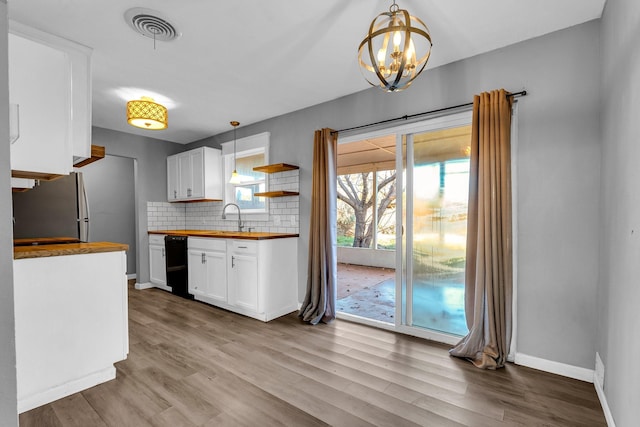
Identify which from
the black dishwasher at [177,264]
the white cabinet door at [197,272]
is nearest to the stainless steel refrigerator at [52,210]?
the black dishwasher at [177,264]

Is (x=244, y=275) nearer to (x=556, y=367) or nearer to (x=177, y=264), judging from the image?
(x=177, y=264)

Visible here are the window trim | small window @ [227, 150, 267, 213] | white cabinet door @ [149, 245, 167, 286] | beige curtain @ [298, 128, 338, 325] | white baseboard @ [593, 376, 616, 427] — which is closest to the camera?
white baseboard @ [593, 376, 616, 427]

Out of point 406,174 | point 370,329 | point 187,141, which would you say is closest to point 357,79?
point 406,174

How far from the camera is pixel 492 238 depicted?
2.31 metres

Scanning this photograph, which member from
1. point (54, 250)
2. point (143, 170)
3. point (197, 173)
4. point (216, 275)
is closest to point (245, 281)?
point (216, 275)

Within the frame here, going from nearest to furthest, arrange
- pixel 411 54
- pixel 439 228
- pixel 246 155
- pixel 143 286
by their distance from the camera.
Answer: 1. pixel 411 54
2. pixel 439 228
3. pixel 246 155
4. pixel 143 286

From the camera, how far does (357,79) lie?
298 cm

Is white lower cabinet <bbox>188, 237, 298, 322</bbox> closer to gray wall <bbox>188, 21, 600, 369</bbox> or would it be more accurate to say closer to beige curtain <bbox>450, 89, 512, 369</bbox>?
beige curtain <bbox>450, 89, 512, 369</bbox>

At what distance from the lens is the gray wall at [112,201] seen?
5.33 m

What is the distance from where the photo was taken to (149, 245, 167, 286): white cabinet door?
465 cm

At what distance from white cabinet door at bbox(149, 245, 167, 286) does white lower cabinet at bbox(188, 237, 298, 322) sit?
897mm

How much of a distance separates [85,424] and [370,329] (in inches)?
91.1

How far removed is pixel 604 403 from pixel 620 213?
1.13 m

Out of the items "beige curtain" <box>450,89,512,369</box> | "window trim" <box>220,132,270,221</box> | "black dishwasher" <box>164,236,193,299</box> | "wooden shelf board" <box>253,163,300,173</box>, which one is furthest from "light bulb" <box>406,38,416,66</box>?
"black dishwasher" <box>164,236,193,299</box>
